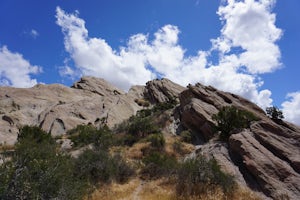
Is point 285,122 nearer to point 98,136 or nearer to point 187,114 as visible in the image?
point 187,114

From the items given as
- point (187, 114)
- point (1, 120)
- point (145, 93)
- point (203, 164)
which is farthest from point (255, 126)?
point (145, 93)

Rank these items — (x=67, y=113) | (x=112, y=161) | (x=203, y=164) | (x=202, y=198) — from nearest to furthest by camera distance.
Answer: (x=202, y=198) < (x=203, y=164) < (x=112, y=161) < (x=67, y=113)

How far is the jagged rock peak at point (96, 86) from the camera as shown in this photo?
68062 millimetres

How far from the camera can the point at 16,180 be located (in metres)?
8.38

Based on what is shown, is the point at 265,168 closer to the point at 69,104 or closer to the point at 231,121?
the point at 231,121

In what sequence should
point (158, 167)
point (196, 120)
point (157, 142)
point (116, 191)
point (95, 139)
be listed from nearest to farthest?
1. point (116, 191)
2. point (158, 167)
3. point (157, 142)
4. point (95, 139)
5. point (196, 120)

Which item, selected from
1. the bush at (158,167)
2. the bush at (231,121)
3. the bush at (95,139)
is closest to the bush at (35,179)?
the bush at (158,167)

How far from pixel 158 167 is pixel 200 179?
377 centimetres

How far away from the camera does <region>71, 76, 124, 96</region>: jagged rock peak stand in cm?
6806

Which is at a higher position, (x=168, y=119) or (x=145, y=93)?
(x=145, y=93)

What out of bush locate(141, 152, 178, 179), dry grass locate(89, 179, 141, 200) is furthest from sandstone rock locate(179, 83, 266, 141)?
dry grass locate(89, 179, 141, 200)

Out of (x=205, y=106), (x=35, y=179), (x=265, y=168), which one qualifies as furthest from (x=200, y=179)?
(x=205, y=106)

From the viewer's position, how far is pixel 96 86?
69500 mm

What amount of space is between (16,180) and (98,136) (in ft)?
59.3
